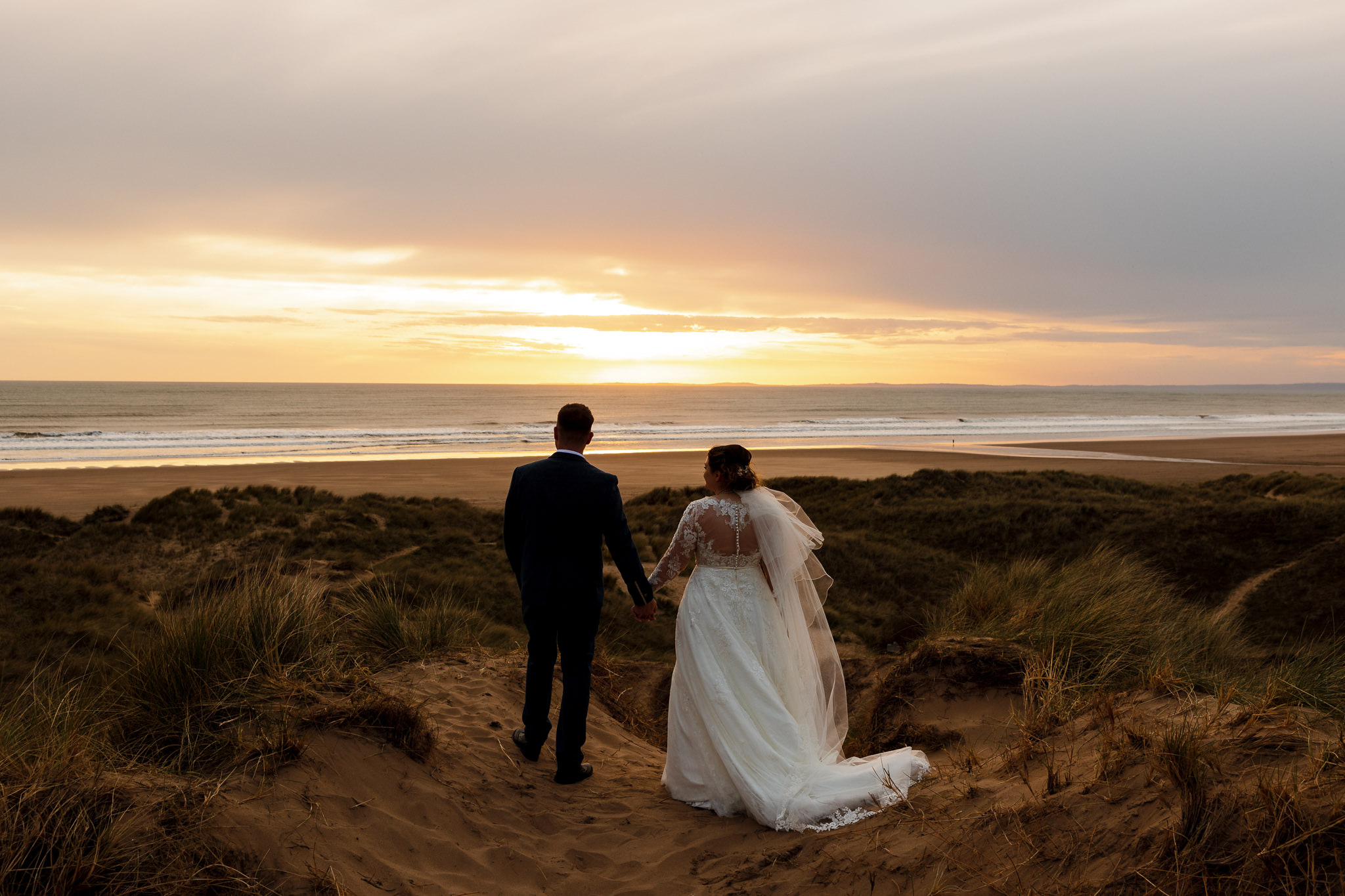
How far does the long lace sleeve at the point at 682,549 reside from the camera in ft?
16.5

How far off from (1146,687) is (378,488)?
23.2 m

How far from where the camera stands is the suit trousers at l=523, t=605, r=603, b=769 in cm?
485

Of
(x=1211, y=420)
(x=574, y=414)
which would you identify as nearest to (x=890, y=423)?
(x=1211, y=420)

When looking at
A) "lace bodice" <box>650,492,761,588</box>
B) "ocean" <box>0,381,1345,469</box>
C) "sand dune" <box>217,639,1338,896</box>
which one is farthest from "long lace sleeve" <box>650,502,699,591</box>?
"ocean" <box>0,381,1345,469</box>

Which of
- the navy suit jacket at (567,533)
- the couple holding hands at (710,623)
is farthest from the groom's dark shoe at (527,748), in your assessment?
the navy suit jacket at (567,533)

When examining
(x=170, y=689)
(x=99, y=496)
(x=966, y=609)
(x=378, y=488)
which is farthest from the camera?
(x=378, y=488)

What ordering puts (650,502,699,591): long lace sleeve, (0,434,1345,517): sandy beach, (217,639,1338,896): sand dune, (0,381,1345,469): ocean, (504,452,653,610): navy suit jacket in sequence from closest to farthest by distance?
(217,639,1338,896): sand dune < (504,452,653,610): navy suit jacket < (650,502,699,591): long lace sleeve < (0,434,1345,517): sandy beach < (0,381,1345,469): ocean

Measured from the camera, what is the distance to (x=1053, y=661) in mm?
5219

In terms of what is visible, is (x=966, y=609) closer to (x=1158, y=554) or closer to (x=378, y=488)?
(x=1158, y=554)

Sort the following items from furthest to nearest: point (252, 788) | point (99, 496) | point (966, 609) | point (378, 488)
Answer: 1. point (378, 488)
2. point (99, 496)
3. point (966, 609)
4. point (252, 788)

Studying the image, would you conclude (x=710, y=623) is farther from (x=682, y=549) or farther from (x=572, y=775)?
(x=572, y=775)

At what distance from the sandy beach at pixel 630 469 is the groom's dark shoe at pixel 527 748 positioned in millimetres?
15796

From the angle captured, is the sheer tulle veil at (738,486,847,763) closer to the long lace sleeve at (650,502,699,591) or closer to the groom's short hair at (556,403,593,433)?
the long lace sleeve at (650,502,699,591)

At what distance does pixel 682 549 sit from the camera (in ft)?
16.6
